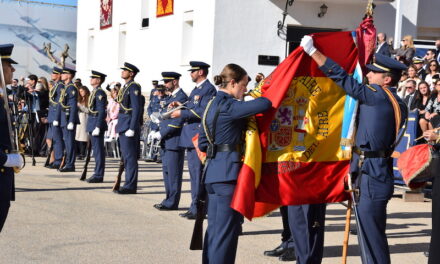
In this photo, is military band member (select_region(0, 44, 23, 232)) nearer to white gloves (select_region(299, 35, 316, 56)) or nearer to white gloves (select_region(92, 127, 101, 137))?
white gloves (select_region(299, 35, 316, 56))

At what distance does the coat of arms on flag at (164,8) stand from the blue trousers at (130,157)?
11.6 metres

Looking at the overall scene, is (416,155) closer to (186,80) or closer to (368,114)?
(368,114)

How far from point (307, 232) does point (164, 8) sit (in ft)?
59.6

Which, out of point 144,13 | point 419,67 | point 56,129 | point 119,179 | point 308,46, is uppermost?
point 144,13

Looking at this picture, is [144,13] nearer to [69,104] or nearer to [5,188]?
[69,104]

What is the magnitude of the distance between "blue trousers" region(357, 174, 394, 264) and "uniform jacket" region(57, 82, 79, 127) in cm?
1065

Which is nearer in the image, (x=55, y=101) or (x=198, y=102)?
(x=198, y=102)

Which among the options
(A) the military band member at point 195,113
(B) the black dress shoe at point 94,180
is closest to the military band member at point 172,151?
(A) the military band member at point 195,113

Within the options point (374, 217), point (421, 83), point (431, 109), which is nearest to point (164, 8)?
point (421, 83)

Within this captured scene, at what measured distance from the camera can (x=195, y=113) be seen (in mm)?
10156

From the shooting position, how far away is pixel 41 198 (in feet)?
39.3

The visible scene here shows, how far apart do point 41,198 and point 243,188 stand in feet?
21.7

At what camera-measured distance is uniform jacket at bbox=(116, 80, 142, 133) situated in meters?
12.6

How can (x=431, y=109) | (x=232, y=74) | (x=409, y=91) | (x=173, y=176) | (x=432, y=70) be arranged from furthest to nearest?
(x=432, y=70)
(x=409, y=91)
(x=431, y=109)
(x=173, y=176)
(x=232, y=74)
